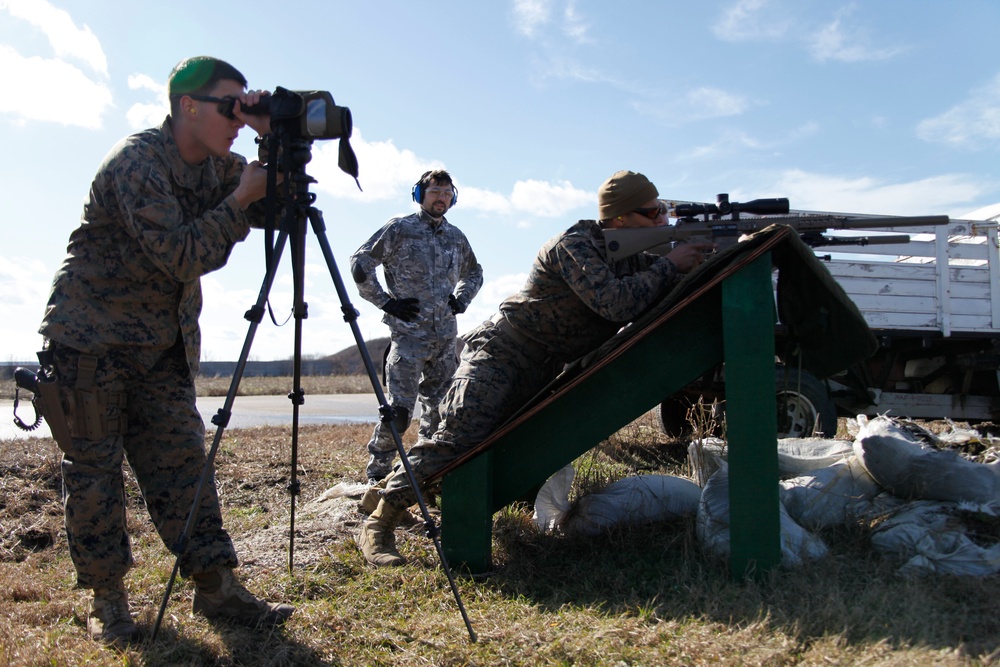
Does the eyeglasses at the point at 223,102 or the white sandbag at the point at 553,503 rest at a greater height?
the eyeglasses at the point at 223,102

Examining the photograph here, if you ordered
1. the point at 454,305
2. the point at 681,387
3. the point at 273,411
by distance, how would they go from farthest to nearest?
1. the point at 273,411
2. the point at 454,305
3. the point at 681,387

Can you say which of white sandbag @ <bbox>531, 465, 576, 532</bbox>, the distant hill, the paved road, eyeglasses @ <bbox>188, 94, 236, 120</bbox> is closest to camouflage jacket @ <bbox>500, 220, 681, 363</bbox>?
white sandbag @ <bbox>531, 465, 576, 532</bbox>

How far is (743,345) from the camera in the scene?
9.77ft

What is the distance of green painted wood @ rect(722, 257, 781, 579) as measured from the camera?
294 cm

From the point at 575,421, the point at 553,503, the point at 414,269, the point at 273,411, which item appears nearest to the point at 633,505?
the point at 553,503

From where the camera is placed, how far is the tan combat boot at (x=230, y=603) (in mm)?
2846

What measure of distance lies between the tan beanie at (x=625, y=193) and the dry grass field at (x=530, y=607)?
59.3 inches

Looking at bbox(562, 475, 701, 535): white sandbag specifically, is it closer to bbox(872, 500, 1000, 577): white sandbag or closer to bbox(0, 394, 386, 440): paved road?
bbox(872, 500, 1000, 577): white sandbag

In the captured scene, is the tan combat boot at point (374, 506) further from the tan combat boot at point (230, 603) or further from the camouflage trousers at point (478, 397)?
the tan combat boot at point (230, 603)

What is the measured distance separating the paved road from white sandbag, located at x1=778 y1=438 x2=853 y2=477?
603 cm

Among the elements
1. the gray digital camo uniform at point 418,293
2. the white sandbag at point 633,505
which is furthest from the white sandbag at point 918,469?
the gray digital camo uniform at point 418,293

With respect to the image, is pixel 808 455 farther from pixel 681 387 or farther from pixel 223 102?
pixel 223 102

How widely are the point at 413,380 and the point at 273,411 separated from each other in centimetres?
762

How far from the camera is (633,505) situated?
377cm
